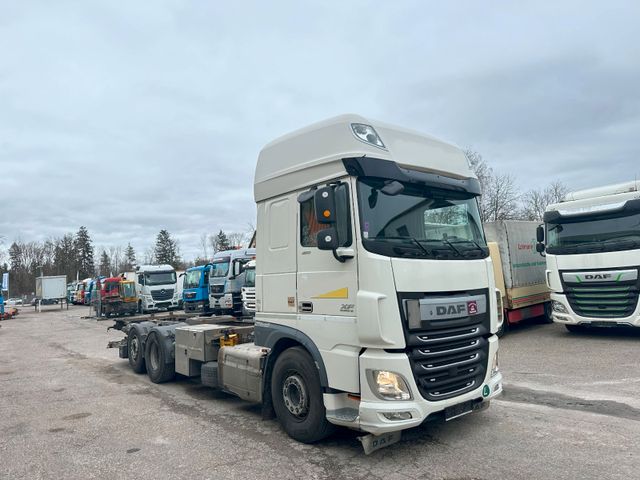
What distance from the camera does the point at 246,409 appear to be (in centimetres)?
665

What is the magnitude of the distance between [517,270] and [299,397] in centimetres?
985

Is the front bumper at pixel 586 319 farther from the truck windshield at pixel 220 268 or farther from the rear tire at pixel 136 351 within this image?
the truck windshield at pixel 220 268

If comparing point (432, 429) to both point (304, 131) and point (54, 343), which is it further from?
point (54, 343)

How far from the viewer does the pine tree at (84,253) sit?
89375 millimetres

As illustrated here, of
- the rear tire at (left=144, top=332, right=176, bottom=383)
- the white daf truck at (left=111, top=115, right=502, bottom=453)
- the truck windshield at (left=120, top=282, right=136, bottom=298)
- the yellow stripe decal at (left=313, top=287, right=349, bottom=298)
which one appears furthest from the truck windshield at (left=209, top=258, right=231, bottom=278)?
the yellow stripe decal at (left=313, top=287, right=349, bottom=298)

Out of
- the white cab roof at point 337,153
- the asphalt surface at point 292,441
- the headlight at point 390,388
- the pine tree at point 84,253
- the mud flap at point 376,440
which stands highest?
the pine tree at point 84,253

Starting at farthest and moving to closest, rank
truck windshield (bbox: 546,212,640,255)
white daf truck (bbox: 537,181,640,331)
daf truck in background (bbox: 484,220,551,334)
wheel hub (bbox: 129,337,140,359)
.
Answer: daf truck in background (bbox: 484,220,551,334) < truck windshield (bbox: 546,212,640,255) < white daf truck (bbox: 537,181,640,331) < wheel hub (bbox: 129,337,140,359)

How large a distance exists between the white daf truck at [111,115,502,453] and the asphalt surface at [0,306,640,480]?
40 cm

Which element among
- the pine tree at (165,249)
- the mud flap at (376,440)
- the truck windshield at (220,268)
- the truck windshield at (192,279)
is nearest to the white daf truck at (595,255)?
the mud flap at (376,440)

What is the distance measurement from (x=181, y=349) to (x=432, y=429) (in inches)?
175

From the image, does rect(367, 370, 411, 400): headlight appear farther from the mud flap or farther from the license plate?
the license plate

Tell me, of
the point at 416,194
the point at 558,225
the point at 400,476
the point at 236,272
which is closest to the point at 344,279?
the point at 416,194

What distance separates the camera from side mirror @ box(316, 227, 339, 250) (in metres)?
4.46

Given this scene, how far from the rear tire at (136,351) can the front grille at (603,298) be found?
962 cm
